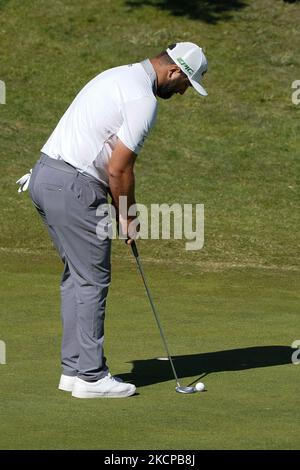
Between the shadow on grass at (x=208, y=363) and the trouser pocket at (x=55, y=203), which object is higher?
the trouser pocket at (x=55, y=203)

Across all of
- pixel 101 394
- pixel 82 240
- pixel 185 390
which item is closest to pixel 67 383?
pixel 101 394

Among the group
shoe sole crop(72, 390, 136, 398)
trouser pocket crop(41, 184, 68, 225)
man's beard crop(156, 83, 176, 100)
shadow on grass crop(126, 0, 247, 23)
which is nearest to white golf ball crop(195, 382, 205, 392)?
shoe sole crop(72, 390, 136, 398)

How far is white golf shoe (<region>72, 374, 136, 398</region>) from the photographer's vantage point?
24.0 ft

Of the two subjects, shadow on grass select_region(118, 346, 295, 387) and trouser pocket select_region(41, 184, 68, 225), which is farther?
shadow on grass select_region(118, 346, 295, 387)

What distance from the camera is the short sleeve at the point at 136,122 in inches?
279

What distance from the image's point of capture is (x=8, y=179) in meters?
17.1

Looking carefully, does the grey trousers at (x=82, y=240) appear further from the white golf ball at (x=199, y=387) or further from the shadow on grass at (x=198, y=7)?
the shadow on grass at (x=198, y=7)

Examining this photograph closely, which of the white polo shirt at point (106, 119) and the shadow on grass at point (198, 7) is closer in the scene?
the white polo shirt at point (106, 119)

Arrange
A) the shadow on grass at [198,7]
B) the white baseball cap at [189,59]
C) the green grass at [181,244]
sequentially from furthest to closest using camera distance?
the shadow on grass at [198,7] < the white baseball cap at [189,59] < the green grass at [181,244]

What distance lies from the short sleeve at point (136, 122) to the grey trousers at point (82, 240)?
0.38 metres

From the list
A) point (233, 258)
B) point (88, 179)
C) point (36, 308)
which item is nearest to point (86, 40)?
point (233, 258)

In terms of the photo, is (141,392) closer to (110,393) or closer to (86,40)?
(110,393)

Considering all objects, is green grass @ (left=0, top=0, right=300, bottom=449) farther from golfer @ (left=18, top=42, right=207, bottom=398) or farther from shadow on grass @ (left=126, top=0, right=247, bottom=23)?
golfer @ (left=18, top=42, right=207, bottom=398)

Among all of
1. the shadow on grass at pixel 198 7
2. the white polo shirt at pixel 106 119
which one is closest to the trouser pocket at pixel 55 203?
the white polo shirt at pixel 106 119
